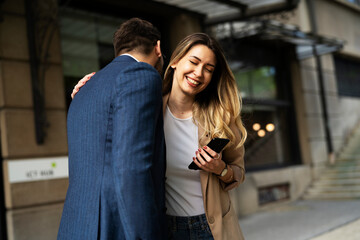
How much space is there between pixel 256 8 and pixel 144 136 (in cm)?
638

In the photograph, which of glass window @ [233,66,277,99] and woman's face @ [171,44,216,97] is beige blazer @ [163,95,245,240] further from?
glass window @ [233,66,277,99]

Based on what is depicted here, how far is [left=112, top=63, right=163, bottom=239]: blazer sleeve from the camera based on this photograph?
4.17ft

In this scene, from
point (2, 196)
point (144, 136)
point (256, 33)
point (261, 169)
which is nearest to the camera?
point (144, 136)

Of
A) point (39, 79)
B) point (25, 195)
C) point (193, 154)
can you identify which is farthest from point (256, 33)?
point (193, 154)

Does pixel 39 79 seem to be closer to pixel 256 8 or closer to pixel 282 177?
pixel 256 8

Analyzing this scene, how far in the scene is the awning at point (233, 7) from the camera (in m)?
6.80

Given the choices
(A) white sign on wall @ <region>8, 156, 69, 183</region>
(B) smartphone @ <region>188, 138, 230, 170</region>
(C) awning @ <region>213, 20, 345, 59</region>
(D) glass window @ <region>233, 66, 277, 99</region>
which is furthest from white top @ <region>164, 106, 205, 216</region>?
(D) glass window @ <region>233, 66, 277, 99</region>

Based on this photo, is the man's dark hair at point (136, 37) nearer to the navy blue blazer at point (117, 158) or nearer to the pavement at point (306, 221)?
the navy blue blazer at point (117, 158)

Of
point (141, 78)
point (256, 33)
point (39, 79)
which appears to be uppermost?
point (256, 33)

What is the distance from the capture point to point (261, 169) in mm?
9203

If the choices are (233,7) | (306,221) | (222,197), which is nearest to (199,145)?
(222,197)

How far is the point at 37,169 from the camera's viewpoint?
4.99m

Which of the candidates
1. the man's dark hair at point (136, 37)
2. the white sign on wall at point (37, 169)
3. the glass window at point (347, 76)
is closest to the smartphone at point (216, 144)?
the man's dark hair at point (136, 37)

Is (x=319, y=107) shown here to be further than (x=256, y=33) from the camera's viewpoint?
Yes
